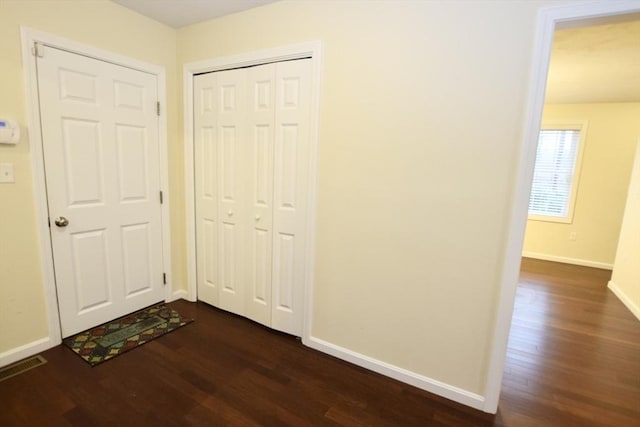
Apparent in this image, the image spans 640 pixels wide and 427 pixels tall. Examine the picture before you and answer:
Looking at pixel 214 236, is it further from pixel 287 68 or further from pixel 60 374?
pixel 287 68

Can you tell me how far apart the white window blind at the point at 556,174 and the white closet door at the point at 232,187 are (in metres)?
4.54

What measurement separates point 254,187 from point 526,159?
185 centimetres

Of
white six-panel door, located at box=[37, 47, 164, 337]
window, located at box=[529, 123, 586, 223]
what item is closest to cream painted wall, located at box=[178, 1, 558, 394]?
white six-panel door, located at box=[37, 47, 164, 337]

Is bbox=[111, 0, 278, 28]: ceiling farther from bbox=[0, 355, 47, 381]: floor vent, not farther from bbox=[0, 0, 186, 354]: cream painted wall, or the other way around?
bbox=[0, 355, 47, 381]: floor vent

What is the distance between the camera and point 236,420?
167cm

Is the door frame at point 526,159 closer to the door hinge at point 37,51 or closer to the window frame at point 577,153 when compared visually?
the door hinge at point 37,51

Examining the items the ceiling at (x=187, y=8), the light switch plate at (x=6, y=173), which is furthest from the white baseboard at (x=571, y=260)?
the light switch plate at (x=6, y=173)

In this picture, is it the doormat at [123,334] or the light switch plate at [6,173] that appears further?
the doormat at [123,334]

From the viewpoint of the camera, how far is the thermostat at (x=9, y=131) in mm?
1854

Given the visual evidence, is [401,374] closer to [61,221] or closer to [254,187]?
[254,187]

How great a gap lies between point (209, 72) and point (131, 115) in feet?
2.41

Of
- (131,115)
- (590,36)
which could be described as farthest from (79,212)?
(590,36)

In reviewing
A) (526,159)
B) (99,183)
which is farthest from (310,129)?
(99,183)

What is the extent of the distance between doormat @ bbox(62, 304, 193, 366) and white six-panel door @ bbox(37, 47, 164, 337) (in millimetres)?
77
